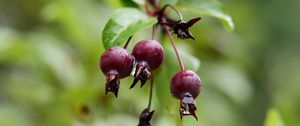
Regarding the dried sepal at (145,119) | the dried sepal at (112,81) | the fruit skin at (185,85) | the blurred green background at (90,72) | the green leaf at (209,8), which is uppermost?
the blurred green background at (90,72)

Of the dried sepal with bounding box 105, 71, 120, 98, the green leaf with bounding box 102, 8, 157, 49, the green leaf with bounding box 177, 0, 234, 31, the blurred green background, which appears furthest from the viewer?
the blurred green background

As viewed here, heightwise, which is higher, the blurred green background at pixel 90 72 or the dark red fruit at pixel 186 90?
the blurred green background at pixel 90 72

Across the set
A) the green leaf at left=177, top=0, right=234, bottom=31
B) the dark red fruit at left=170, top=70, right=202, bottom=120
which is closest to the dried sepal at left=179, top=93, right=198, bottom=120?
the dark red fruit at left=170, top=70, right=202, bottom=120

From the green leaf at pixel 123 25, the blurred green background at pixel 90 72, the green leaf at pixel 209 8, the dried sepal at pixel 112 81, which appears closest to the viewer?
the dried sepal at pixel 112 81

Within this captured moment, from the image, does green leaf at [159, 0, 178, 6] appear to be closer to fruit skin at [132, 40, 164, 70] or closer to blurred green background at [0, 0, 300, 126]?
blurred green background at [0, 0, 300, 126]

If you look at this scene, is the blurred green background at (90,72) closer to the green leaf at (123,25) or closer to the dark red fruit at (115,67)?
the green leaf at (123,25)

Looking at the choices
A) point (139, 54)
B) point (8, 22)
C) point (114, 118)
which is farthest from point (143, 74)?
point (8, 22)

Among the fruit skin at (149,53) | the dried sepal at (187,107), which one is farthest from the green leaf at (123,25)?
the dried sepal at (187,107)
